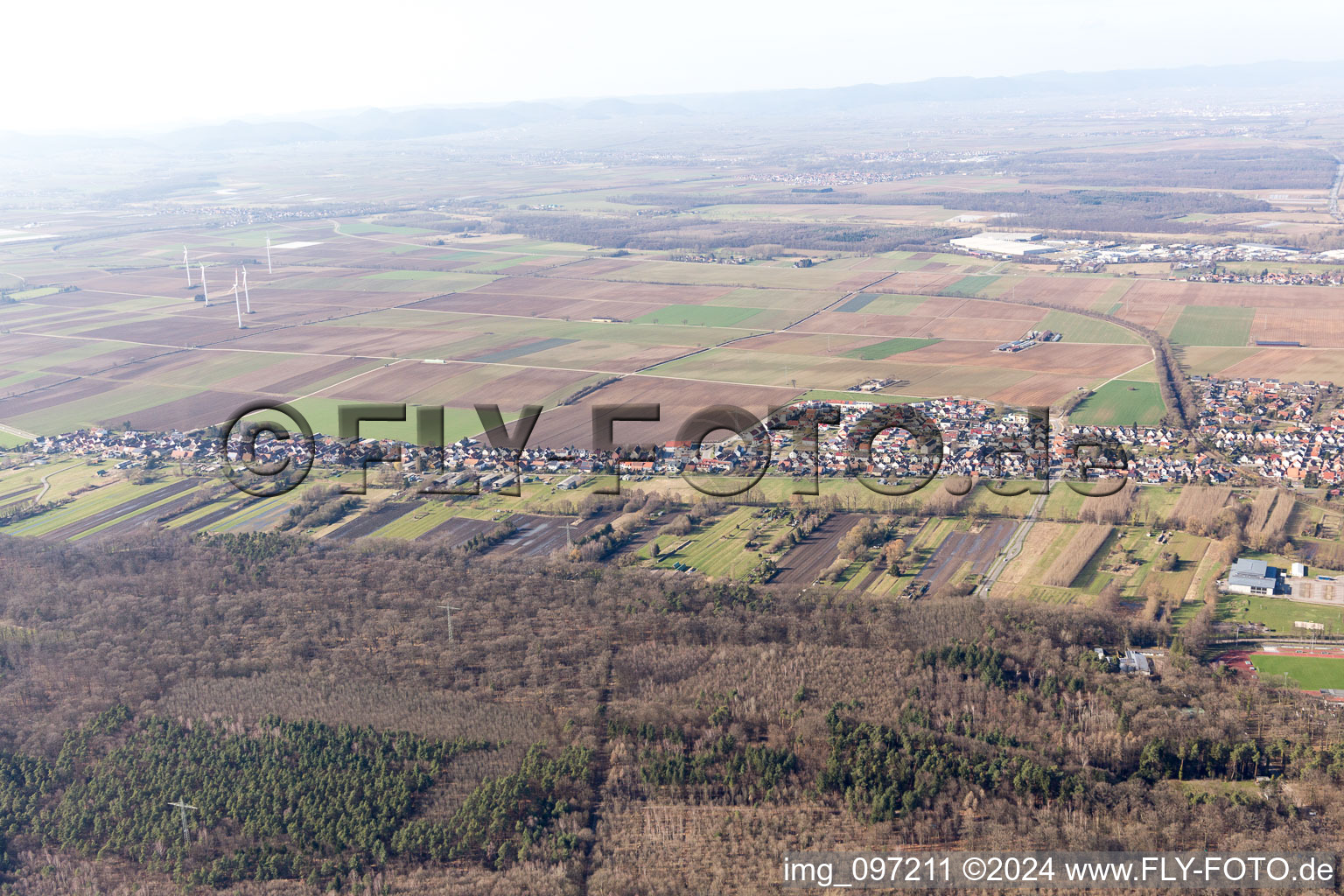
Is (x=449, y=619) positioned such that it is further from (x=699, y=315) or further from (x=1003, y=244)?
(x=1003, y=244)

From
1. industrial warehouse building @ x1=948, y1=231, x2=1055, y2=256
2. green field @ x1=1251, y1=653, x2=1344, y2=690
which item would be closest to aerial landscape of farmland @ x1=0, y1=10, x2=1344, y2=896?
green field @ x1=1251, y1=653, x2=1344, y2=690

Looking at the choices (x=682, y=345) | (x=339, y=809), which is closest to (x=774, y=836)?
(x=339, y=809)

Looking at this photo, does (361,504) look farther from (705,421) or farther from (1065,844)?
(1065,844)

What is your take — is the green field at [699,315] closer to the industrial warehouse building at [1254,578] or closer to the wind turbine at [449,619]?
the industrial warehouse building at [1254,578]

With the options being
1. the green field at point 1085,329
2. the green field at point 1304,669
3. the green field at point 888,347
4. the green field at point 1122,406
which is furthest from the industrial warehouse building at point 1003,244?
the green field at point 1304,669

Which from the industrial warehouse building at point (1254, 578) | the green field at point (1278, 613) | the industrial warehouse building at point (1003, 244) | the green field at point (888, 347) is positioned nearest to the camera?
the green field at point (1278, 613)

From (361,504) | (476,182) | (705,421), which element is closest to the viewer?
(361,504)

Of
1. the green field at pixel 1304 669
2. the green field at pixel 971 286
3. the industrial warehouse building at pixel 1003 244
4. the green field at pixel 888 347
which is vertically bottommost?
the green field at pixel 1304 669
